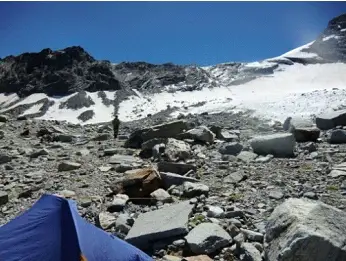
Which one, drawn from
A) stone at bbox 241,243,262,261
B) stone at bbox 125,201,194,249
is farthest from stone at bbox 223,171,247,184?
stone at bbox 241,243,262,261

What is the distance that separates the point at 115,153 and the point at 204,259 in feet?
35.5

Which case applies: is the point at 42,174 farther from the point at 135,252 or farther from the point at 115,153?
the point at 135,252

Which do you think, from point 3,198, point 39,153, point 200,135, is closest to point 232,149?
point 200,135

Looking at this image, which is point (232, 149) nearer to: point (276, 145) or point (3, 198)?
point (276, 145)

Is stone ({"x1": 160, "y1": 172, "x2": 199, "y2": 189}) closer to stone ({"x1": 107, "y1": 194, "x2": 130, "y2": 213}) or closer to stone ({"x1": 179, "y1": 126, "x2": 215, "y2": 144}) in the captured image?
stone ({"x1": 107, "y1": 194, "x2": 130, "y2": 213})

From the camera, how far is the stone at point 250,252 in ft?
19.7

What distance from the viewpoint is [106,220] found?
324 inches

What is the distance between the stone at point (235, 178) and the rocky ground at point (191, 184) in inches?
1.9

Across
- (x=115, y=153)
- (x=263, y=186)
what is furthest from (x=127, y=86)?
(x=263, y=186)

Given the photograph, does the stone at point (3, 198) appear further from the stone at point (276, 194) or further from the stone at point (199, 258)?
the stone at point (276, 194)

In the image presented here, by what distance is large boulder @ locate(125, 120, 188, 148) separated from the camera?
17.6 m

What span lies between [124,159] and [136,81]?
98.2 metres

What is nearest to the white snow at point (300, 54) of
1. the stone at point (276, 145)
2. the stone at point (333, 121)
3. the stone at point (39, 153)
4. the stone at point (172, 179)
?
the stone at point (333, 121)

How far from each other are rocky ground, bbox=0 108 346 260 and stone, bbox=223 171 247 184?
0.05 m
